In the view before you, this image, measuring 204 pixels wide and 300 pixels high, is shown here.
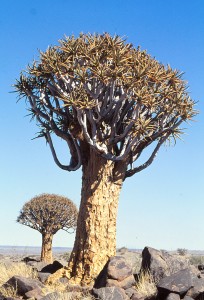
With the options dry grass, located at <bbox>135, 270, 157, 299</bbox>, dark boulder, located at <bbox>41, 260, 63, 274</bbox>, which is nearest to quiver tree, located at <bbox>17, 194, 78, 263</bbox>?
dark boulder, located at <bbox>41, 260, 63, 274</bbox>

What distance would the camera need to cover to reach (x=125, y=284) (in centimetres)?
993

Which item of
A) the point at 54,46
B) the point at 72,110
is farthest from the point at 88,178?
the point at 54,46

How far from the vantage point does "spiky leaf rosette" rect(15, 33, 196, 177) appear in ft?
35.8

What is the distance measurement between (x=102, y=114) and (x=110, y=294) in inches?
165

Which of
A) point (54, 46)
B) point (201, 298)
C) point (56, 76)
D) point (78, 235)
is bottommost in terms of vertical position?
point (201, 298)

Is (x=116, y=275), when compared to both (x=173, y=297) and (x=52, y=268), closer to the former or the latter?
(x=173, y=297)

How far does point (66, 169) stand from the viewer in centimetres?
1209

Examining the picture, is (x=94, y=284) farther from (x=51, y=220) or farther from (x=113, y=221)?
(x=51, y=220)

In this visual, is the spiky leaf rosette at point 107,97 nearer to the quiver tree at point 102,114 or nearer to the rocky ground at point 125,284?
the quiver tree at point 102,114

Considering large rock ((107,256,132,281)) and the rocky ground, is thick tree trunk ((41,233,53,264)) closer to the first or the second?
the rocky ground

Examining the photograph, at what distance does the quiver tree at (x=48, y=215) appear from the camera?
23.0m

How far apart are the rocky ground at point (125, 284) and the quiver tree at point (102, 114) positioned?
0.85 metres

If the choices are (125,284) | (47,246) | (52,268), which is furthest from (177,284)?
(47,246)

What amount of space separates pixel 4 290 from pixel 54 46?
5.90 meters
